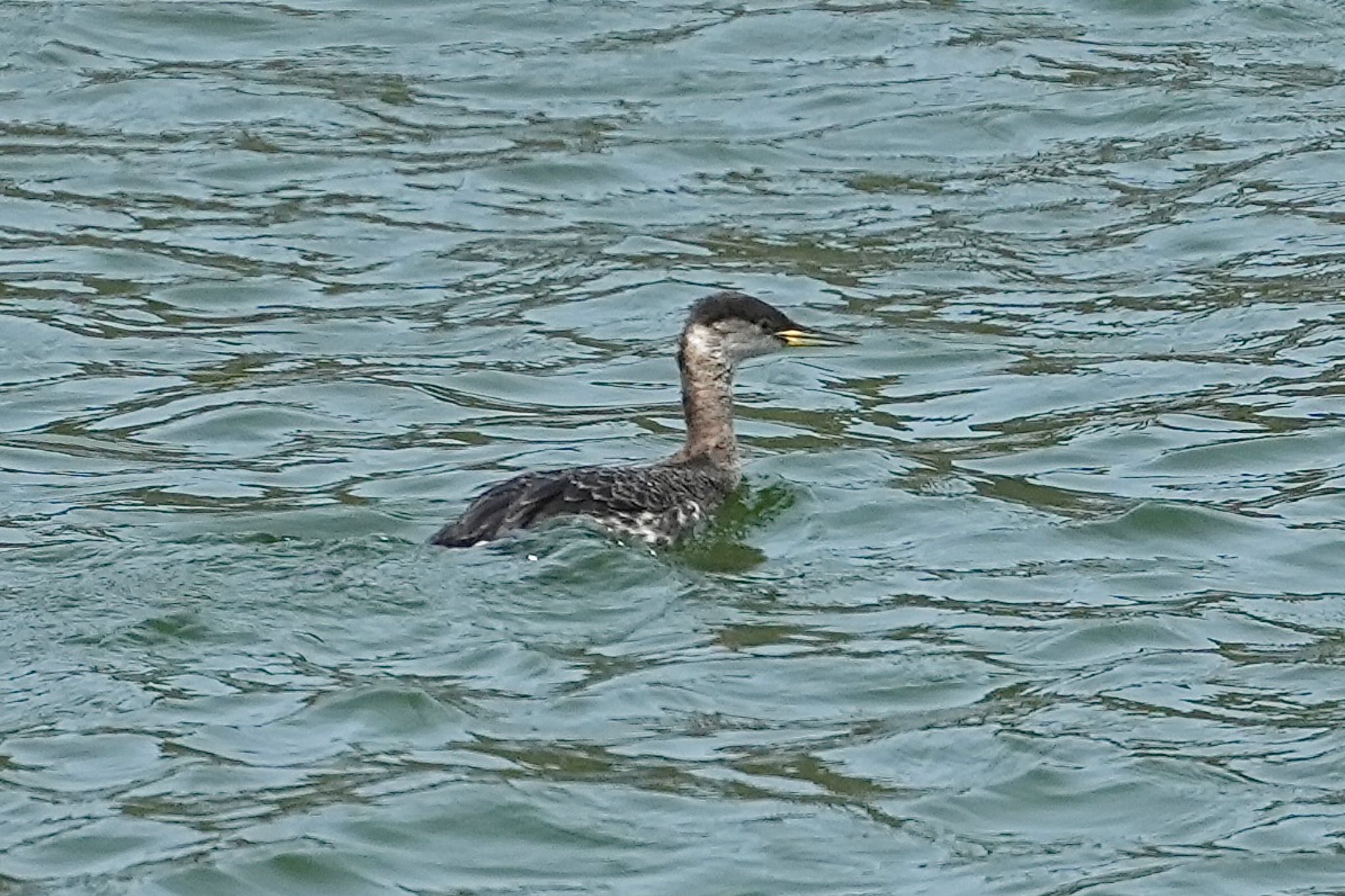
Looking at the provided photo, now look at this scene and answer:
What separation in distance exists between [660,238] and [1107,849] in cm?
780

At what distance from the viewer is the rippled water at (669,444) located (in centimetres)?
888

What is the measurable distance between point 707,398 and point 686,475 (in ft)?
1.77

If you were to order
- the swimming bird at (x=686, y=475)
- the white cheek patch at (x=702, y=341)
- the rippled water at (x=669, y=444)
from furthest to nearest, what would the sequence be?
the white cheek patch at (x=702, y=341)
the swimming bird at (x=686, y=475)
the rippled water at (x=669, y=444)

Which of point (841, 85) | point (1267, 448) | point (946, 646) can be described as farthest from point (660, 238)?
point (946, 646)

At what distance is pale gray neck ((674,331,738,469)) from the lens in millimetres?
12219

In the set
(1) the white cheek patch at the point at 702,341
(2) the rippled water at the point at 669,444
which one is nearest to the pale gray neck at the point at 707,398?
(1) the white cheek patch at the point at 702,341

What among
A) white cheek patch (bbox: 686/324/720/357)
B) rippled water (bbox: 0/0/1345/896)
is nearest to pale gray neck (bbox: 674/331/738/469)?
white cheek patch (bbox: 686/324/720/357)

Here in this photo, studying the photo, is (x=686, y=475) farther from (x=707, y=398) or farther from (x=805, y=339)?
(x=805, y=339)

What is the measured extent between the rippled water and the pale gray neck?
23 cm

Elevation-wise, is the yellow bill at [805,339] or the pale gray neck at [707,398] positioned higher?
the yellow bill at [805,339]

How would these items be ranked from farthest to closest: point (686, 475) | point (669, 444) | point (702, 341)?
point (669, 444), point (702, 341), point (686, 475)

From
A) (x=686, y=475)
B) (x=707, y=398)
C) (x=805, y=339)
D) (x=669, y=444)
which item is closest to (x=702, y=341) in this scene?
(x=707, y=398)

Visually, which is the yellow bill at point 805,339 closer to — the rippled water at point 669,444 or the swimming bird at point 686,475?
the swimming bird at point 686,475

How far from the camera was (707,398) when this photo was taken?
12242 mm
